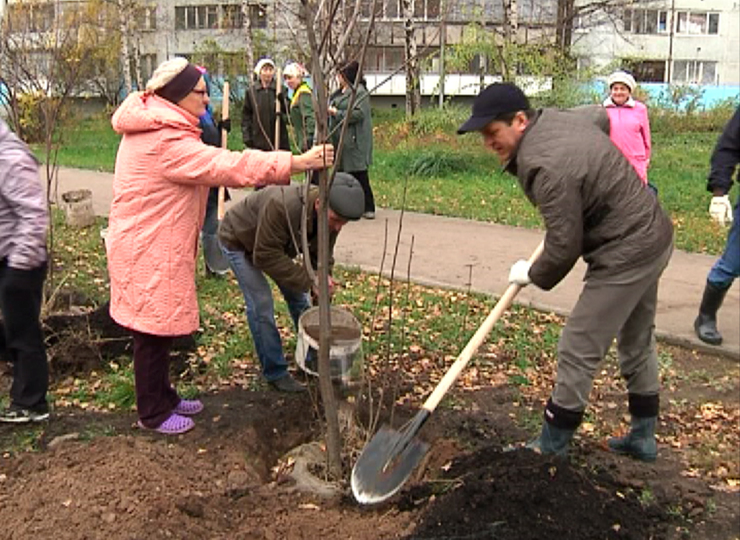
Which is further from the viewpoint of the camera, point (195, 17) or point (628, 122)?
point (195, 17)

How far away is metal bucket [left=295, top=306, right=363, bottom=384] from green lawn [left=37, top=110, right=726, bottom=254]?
2562 millimetres

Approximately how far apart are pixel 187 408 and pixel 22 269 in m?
1.05

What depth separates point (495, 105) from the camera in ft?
11.0

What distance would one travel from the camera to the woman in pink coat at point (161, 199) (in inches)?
147

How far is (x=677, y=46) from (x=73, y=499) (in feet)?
154

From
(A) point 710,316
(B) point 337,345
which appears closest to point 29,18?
(B) point 337,345

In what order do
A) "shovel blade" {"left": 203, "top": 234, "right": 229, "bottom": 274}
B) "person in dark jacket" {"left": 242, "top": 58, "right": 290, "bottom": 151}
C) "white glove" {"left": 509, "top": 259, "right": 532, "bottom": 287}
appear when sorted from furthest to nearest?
"person in dark jacket" {"left": 242, "top": 58, "right": 290, "bottom": 151} < "shovel blade" {"left": 203, "top": 234, "right": 229, "bottom": 274} < "white glove" {"left": 509, "top": 259, "right": 532, "bottom": 287}

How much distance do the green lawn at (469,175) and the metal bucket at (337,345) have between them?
2.56m

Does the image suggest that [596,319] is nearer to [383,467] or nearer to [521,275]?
[521,275]

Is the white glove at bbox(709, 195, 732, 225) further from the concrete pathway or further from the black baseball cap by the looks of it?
the black baseball cap

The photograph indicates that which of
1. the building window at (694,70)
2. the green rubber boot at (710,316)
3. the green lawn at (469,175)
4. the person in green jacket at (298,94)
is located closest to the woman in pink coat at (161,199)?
the green lawn at (469,175)

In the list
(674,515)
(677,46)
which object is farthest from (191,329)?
(677,46)

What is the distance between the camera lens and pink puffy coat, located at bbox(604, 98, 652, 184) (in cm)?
744

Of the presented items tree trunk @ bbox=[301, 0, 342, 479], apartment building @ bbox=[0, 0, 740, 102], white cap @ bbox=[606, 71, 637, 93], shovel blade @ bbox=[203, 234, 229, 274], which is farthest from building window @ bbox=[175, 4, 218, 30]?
Result: tree trunk @ bbox=[301, 0, 342, 479]
